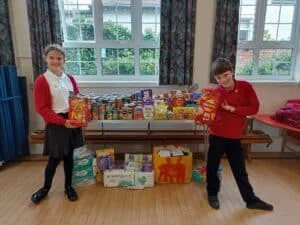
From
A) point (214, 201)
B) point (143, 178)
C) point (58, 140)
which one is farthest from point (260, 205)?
point (58, 140)

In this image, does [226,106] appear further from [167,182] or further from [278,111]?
[278,111]

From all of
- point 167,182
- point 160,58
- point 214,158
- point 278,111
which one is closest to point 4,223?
point 167,182

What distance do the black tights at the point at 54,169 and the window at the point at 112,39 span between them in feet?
4.42

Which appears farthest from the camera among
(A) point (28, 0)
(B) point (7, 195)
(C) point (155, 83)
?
(C) point (155, 83)

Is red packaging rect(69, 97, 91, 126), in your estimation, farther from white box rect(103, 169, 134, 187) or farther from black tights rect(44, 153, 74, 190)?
white box rect(103, 169, 134, 187)

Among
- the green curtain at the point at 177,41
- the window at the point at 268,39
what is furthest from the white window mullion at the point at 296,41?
the green curtain at the point at 177,41

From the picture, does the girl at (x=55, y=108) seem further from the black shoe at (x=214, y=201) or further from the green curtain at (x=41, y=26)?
the black shoe at (x=214, y=201)

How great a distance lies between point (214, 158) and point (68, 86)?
1.39 metres

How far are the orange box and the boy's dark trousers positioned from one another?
1.21 ft

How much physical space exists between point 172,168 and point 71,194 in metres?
0.99

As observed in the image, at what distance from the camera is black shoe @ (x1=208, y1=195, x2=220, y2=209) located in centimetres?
216

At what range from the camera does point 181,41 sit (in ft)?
9.62

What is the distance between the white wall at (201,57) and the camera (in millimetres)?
2932

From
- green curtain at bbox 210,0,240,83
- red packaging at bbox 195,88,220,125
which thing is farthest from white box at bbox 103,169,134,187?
green curtain at bbox 210,0,240,83
